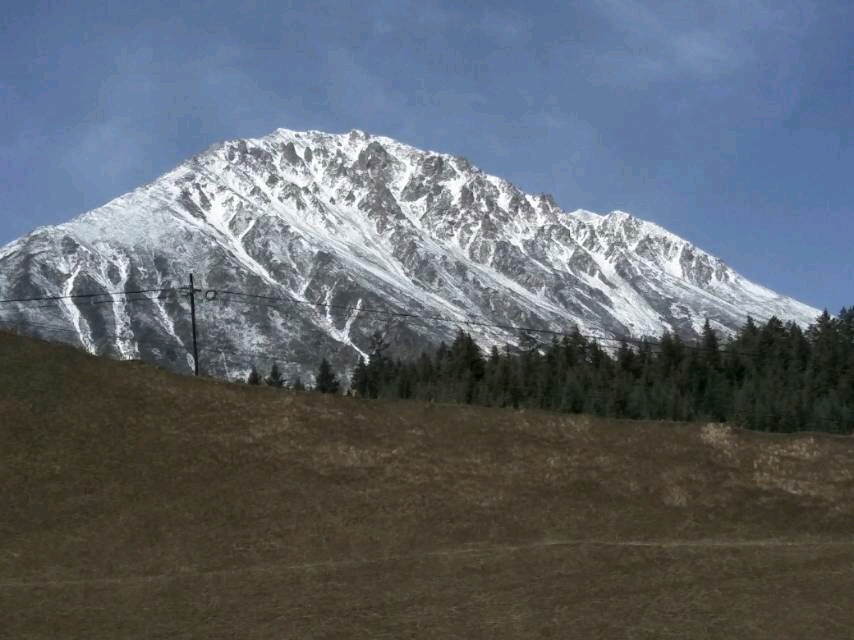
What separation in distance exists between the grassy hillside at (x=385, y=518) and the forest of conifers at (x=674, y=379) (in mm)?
62693

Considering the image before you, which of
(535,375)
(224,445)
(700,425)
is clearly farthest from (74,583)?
(535,375)

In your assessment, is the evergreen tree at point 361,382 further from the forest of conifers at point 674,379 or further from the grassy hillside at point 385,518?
the grassy hillside at point 385,518

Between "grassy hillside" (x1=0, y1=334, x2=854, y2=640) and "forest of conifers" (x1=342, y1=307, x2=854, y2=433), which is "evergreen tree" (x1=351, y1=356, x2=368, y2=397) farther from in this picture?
"grassy hillside" (x1=0, y1=334, x2=854, y2=640)

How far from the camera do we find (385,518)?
43688 millimetres

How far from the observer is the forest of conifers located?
386ft

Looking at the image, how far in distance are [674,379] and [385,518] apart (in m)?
94.2

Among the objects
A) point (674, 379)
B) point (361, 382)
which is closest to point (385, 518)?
point (674, 379)

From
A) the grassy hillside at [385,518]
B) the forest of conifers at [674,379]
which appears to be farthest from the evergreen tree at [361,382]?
the grassy hillside at [385,518]

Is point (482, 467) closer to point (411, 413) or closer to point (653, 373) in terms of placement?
point (411, 413)

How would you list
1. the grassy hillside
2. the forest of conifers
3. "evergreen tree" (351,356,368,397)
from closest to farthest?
the grassy hillside < the forest of conifers < "evergreen tree" (351,356,368,397)

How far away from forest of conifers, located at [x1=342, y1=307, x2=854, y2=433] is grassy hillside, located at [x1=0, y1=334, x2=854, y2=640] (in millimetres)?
62693

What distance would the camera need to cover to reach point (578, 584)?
117 ft

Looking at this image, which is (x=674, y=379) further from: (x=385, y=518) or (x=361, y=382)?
(x=385, y=518)

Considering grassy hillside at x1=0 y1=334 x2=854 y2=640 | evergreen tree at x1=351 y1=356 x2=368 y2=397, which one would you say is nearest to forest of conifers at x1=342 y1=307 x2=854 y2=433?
evergreen tree at x1=351 y1=356 x2=368 y2=397
